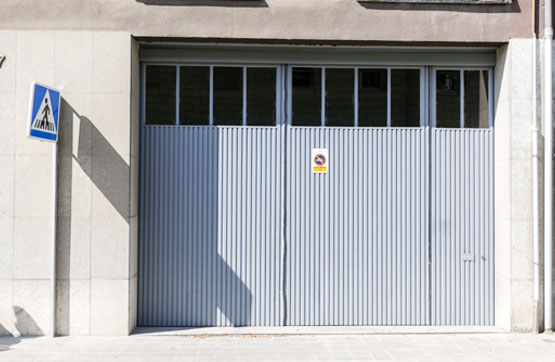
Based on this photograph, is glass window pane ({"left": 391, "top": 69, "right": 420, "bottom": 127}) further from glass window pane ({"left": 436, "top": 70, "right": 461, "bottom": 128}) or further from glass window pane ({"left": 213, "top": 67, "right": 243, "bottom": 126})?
glass window pane ({"left": 213, "top": 67, "right": 243, "bottom": 126})

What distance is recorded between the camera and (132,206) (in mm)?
7730

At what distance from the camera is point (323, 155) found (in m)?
8.16

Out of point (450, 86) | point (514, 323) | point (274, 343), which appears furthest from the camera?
point (450, 86)

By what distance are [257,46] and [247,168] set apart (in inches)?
71.3

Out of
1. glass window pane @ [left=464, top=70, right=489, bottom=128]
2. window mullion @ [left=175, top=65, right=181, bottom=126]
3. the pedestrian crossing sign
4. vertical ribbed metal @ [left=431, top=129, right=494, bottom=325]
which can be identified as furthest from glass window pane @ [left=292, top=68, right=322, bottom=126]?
the pedestrian crossing sign

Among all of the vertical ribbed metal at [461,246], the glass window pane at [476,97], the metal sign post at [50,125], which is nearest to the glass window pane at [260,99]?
the vertical ribbed metal at [461,246]

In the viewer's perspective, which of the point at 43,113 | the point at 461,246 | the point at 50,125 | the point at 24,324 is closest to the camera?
the point at 43,113

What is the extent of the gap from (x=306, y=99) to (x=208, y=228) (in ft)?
7.99

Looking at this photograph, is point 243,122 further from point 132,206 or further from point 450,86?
point 450,86

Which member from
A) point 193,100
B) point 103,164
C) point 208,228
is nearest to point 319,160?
point 208,228

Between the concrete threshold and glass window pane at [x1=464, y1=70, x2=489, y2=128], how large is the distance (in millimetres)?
3048

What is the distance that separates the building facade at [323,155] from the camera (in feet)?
25.4

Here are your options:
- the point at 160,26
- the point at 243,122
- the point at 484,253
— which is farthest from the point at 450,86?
the point at 160,26

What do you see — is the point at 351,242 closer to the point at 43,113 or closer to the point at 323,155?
the point at 323,155
